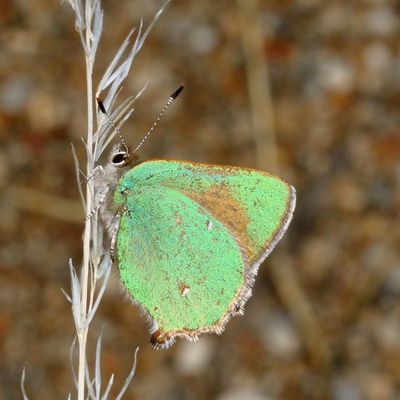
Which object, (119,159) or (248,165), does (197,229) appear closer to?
(119,159)

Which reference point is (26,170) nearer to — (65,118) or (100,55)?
(65,118)

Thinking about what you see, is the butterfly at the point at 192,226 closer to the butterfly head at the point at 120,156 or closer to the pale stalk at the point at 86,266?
Answer: the butterfly head at the point at 120,156

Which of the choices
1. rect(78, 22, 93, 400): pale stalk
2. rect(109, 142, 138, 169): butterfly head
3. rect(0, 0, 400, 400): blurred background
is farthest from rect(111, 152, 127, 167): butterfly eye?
rect(0, 0, 400, 400): blurred background

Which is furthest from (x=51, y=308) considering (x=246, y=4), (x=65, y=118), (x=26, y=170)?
(x=246, y=4)

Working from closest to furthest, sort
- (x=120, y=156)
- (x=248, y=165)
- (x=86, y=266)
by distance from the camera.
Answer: (x=86, y=266)
(x=120, y=156)
(x=248, y=165)

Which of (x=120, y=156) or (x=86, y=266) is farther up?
(x=86, y=266)

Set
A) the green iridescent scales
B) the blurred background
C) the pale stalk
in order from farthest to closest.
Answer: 1. the blurred background
2. the green iridescent scales
3. the pale stalk

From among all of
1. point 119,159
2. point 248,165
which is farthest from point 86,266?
point 248,165

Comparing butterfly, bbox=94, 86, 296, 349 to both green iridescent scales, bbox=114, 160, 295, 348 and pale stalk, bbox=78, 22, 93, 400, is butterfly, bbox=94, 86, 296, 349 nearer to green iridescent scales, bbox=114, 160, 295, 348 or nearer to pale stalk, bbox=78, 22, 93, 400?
green iridescent scales, bbox=114, 160, 295, 348

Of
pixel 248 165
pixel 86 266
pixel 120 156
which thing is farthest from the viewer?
pixel 248 165

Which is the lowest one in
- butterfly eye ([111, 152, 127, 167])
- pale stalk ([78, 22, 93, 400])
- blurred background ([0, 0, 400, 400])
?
blurred background ([0, 0, 400, 400])
